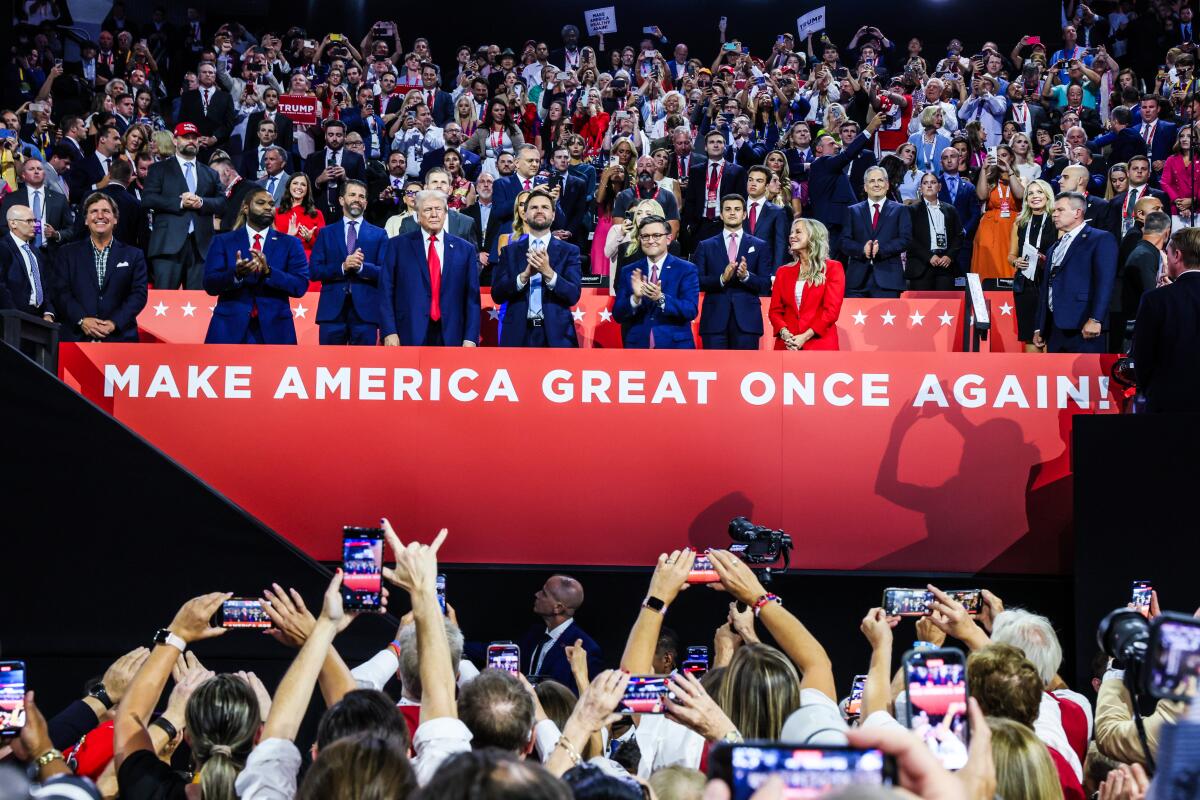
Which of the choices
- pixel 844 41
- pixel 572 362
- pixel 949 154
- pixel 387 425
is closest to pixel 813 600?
pixel 572 362

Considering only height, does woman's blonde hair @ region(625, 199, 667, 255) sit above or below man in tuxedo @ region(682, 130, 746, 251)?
below

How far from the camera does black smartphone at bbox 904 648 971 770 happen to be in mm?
2328

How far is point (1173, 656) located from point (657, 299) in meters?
6.92

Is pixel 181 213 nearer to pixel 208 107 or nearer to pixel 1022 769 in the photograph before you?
pixel 208 107

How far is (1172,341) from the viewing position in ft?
22.5

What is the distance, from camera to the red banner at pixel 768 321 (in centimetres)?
1076

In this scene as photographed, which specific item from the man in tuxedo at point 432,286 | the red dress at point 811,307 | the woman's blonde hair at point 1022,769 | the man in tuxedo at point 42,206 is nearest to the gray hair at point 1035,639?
the woman's blonde hair at point 1022,769

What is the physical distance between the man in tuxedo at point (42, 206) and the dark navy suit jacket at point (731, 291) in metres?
5.69

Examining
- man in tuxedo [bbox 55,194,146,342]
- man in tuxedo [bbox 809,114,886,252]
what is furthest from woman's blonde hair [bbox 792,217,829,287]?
man in tuxedo [bbox 55,194,146,342]

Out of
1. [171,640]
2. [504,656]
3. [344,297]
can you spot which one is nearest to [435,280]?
[344,297]

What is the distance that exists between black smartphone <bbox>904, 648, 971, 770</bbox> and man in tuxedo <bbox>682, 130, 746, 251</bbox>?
10326 millimetres

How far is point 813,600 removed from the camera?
7.66m

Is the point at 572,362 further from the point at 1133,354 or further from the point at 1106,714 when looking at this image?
the point at 1106,714

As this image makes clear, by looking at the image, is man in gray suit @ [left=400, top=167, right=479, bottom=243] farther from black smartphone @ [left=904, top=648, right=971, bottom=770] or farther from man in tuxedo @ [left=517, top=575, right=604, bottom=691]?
black smartphone @ [left=904, top=648, right=971, bottom=770]
